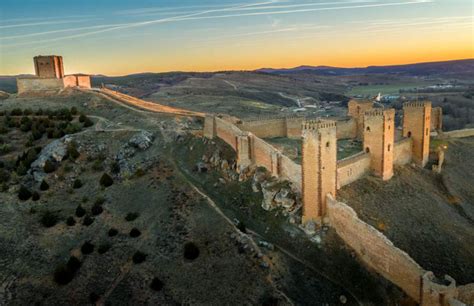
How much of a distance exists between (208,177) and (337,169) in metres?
10.8

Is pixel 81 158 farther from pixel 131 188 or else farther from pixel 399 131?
pixel 399 131

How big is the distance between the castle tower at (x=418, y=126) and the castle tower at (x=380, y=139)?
499 centimetres

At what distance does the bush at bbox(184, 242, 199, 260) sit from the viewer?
84.2 ft

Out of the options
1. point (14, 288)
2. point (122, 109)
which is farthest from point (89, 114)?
point (14, 288)

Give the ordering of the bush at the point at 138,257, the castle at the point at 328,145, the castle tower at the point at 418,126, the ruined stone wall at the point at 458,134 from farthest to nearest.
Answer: the ruined stone wall at the point at 458,134
the castle tower at the point at 418,126
the bush at the point at 138,257
the castle at the point at 328,145

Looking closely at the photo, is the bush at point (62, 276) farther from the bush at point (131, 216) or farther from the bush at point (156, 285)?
the bush at point (131, 216)

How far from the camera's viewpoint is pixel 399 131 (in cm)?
3969

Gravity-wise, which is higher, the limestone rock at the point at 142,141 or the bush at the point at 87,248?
the limestone rock at the point at 142,141

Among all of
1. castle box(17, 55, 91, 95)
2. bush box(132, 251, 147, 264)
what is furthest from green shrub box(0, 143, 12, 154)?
bush box(132, 251, 147, 264)

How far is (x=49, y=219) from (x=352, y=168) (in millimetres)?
22281

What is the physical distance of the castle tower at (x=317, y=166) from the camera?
25391 mm

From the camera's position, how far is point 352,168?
3028 centimetres

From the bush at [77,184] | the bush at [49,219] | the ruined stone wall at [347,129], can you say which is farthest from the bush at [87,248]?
the ruined stone wall at [347,129]

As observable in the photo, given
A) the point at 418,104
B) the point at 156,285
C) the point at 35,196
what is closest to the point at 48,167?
the point at 35,196
